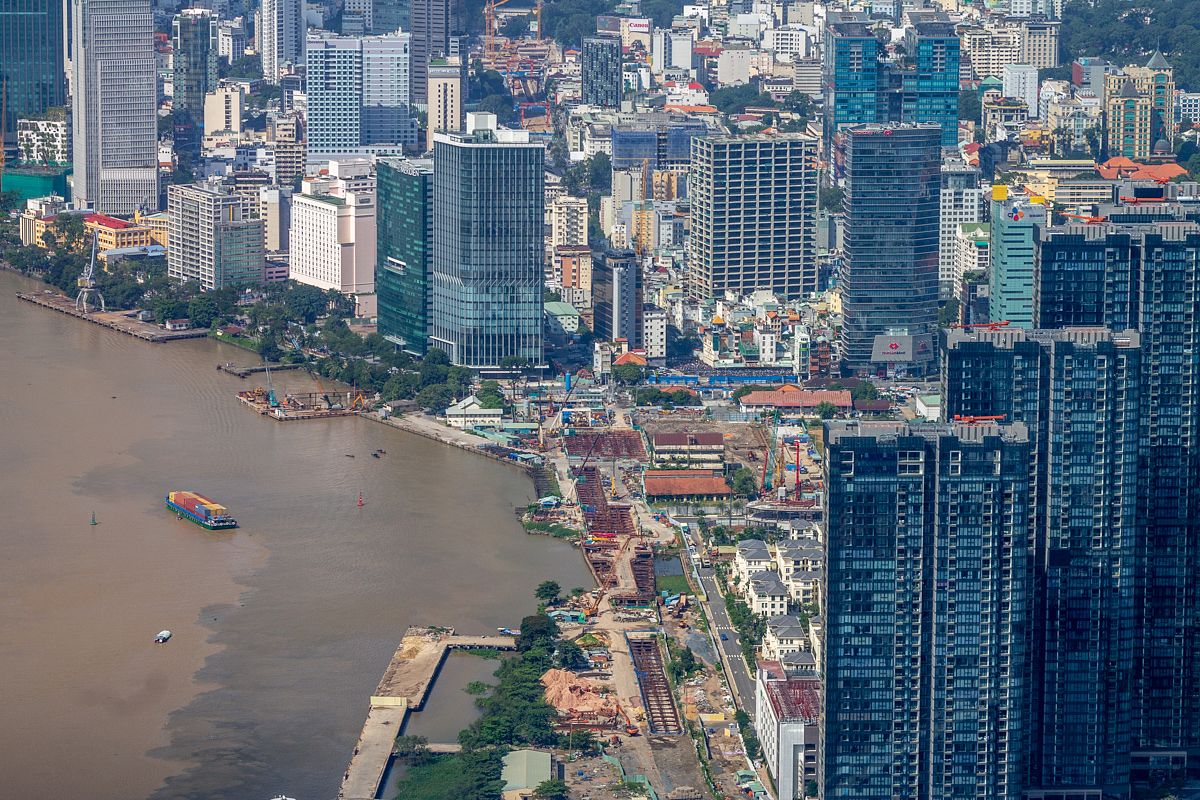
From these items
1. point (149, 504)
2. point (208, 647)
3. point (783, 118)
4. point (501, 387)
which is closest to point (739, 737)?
point (208, 647)

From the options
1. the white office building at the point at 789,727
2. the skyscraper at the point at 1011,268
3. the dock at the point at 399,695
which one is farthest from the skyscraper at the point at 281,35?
the white office building at the point at 789,727

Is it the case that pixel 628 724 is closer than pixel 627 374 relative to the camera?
Yes

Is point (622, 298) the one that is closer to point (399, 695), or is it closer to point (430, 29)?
point (399, 695)


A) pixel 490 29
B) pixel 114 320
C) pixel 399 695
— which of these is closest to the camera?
pixel 399 695

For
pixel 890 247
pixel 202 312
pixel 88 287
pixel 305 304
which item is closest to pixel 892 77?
pixel 890 247

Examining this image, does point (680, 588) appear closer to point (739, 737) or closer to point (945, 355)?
point (739, 737)

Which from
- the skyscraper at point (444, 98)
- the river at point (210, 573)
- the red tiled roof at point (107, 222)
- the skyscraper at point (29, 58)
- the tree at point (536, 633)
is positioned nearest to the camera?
the river at point (210, 573)

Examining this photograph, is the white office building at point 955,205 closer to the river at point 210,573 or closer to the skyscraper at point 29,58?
the river at point 210,573
